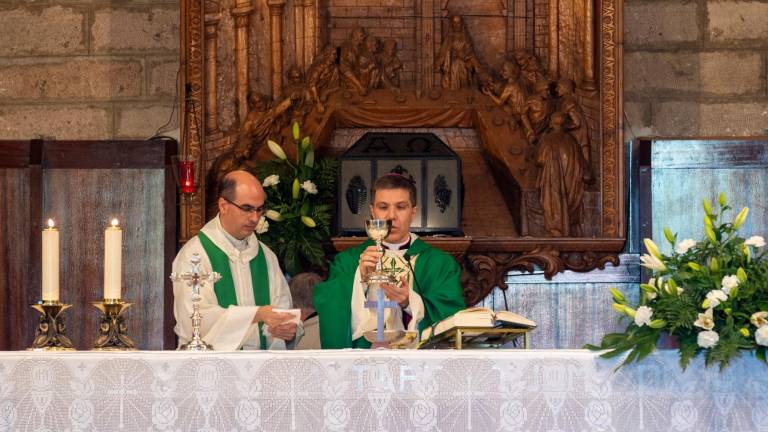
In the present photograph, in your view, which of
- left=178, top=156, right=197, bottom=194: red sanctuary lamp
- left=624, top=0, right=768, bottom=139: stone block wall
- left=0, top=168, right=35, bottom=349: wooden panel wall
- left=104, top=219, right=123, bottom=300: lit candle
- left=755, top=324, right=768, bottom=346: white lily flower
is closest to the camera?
left=755, top=324, right=768, bottom=346: white lily flower

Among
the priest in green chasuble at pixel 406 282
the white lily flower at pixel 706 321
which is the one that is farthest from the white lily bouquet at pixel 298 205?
the white lily flower at pixel 706 321

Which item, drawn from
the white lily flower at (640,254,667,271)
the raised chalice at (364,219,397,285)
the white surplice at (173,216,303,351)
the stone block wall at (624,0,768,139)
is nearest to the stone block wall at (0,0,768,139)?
the stone block wall at (624,0,768,139)

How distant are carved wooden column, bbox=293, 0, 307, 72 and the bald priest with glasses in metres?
1.88

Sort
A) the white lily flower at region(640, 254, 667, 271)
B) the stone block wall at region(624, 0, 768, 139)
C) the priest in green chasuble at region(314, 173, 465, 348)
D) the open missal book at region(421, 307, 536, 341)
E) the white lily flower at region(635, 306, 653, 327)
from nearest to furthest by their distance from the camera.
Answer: the white lily flower at region(635, 306, 653, 327), the white lily flower at region(640, 254, 667, 271), the open missal book at region(421, 307, 536, 341), the priest in green chasuble at region(314, 173, 465, 348), the stone block wall at region(624, 0, 768, 139)

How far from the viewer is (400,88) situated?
26.0 ft

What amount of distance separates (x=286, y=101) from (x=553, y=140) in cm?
150

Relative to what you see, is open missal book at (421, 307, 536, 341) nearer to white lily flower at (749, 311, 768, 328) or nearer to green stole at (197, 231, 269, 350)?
white lily flower at (749, 311, 768, 328)

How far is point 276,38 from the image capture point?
791 centimetres

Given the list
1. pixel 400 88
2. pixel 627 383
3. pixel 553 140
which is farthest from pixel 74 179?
pixel 627 383

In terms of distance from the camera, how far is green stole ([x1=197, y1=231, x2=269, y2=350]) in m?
6.09

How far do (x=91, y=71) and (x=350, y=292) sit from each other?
3180mm

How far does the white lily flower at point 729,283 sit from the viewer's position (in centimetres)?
406

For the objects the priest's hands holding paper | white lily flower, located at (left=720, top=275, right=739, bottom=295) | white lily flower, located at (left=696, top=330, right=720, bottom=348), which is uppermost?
white lily flower, located at (left=720, top=275, right=739, bottom=295)

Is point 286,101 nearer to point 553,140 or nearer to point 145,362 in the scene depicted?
point 553,140
